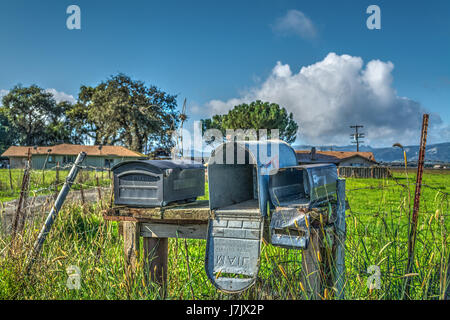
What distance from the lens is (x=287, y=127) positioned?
4331 centimetres

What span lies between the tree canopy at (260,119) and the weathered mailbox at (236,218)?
3537cm

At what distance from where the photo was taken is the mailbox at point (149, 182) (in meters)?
2.78

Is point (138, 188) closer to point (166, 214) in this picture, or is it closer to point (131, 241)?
point (166, 214)

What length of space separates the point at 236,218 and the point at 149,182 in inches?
30.6

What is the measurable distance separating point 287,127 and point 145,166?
41.5 metres

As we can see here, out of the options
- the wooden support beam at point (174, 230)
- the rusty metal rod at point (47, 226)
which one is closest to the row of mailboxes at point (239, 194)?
the wooden support beam at point (174, 230)

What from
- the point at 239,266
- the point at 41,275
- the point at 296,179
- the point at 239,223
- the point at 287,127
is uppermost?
the point at 287,127

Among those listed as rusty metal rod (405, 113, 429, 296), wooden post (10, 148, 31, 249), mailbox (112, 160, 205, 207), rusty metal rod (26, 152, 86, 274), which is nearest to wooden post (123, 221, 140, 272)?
mailbox (112, 160, 205, 207)

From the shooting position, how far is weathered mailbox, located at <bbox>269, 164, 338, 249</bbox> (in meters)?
2.30

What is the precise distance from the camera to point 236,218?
2475 mm

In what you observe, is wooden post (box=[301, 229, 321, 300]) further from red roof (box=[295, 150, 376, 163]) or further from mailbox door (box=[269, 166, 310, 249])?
red roof (box=[295, 150, 376, 163])
